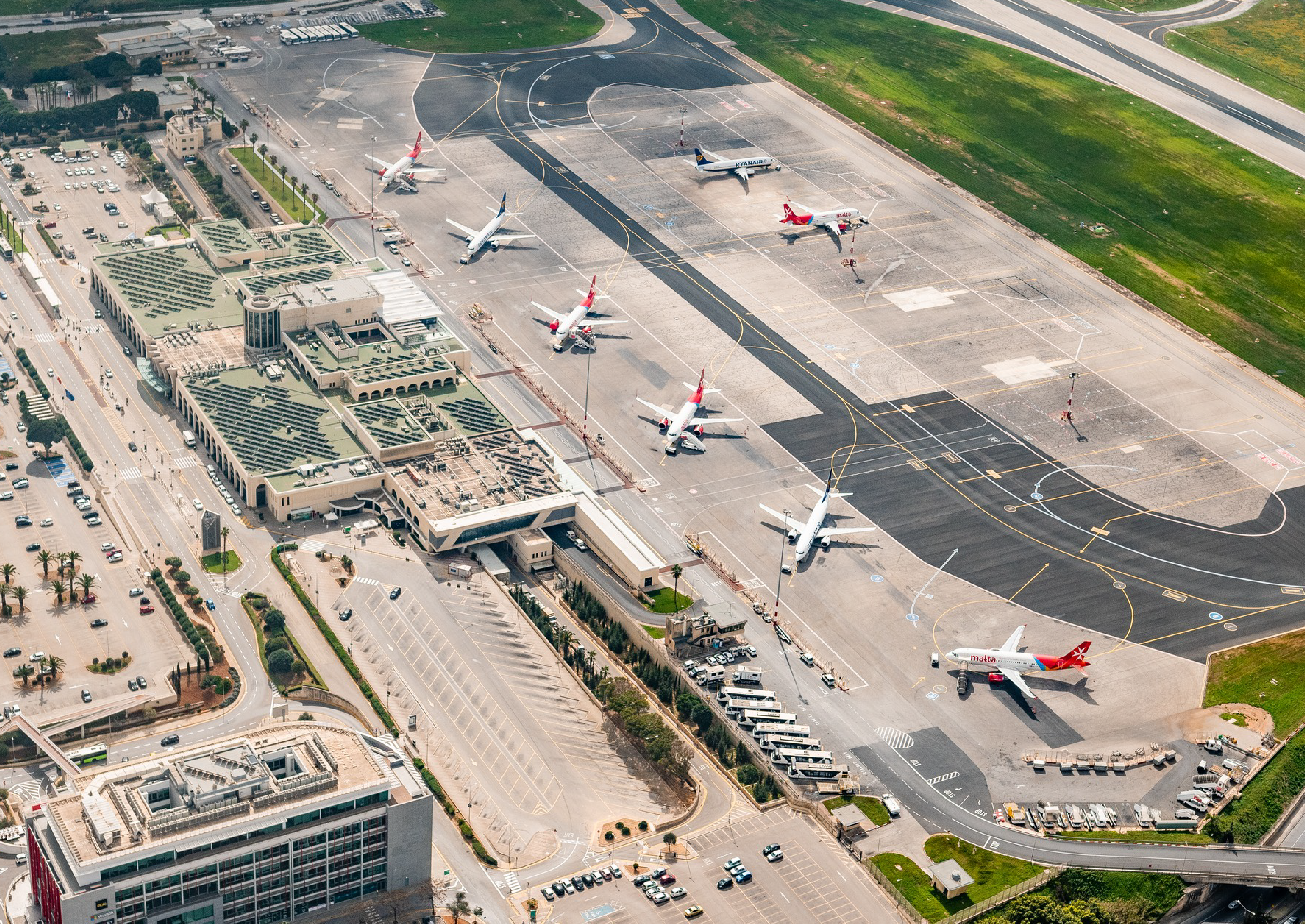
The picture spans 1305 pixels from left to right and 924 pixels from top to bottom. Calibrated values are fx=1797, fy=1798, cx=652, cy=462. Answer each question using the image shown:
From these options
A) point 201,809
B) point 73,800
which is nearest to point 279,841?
point 201,809

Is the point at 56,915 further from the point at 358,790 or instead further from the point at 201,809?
the point at 358,790

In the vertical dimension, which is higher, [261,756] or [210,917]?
[261,756]

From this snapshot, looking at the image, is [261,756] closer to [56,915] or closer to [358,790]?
[358,790]

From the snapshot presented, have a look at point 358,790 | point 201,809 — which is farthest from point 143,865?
point 358,790

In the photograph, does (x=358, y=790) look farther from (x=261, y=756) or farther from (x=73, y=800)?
(x=73, y=800)
